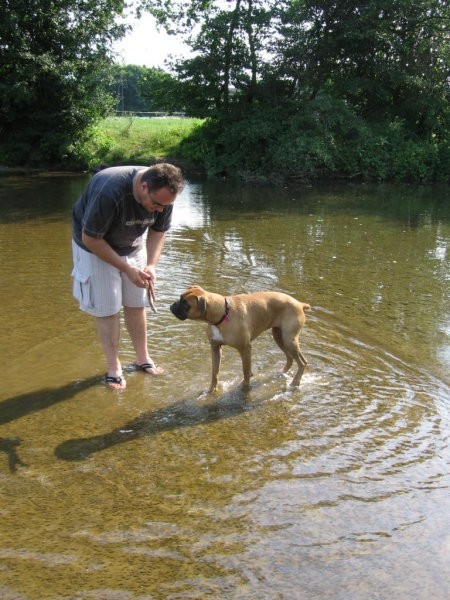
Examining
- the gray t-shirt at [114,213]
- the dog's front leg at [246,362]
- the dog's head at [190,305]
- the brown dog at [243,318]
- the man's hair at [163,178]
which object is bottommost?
the dog's front leg at [246,362]

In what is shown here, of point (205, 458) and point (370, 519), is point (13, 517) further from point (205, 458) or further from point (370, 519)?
point (370, 519)

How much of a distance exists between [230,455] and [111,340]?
5.22ft

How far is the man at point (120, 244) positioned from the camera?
14.4 feet

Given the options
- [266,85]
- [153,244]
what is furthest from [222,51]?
[153,244]

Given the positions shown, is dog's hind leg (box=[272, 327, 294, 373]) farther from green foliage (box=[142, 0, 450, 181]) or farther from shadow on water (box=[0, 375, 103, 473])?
green foliage (box=[142, 0, 450, 181])

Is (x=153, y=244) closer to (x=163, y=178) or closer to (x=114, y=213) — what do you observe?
(x=114, y=213)

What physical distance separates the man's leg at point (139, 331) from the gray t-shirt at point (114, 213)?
599mm

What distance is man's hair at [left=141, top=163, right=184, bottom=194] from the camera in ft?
13.9

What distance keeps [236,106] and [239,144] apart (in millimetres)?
2213

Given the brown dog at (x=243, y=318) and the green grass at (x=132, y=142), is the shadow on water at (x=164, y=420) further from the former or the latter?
the green grass at (x=132, y=142)

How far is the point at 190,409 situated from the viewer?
473 centimetres

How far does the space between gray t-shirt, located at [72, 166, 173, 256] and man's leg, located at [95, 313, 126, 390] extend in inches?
23.6

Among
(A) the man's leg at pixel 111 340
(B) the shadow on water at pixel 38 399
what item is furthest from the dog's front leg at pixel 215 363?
(B) the shadow on water at pixel 38 399

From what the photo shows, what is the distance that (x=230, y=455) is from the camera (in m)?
4.04
